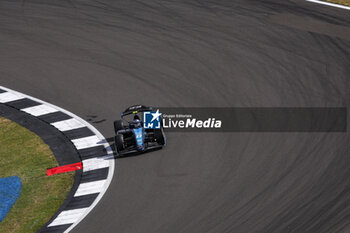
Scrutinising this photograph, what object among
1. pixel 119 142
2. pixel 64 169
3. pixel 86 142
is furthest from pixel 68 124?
pixel 119 142

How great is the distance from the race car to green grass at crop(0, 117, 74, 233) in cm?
168

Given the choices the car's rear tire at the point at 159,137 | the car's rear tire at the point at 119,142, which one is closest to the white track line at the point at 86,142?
the car's rear tire at the point at 119,142

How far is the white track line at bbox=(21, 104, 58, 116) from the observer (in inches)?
845

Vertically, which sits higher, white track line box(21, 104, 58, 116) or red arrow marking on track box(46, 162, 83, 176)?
white track line box(21, 104, 58, 116)

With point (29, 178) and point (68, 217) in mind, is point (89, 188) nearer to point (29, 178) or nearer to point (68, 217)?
point (68, 217)

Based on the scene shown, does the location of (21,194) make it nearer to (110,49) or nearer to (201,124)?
(201,124)

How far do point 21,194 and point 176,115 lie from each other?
588 cm

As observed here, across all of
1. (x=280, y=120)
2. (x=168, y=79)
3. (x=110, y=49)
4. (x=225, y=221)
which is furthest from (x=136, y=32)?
(x=225, y=221)

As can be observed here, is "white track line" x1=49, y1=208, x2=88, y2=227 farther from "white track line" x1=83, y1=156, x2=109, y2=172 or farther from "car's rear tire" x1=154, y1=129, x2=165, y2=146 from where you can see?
"car's rear tire" x1=154, y1=129, x2=165, y2=146

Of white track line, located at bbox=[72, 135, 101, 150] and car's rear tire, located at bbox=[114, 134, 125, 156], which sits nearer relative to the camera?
car's rear tire, located at bbox=[114, 134, 125, 156]

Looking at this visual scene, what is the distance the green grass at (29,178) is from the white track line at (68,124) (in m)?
0.85

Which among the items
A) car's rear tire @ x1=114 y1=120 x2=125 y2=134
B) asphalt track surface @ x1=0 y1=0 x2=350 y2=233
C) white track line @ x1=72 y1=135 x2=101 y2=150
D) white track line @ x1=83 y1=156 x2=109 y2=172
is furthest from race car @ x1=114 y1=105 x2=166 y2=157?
white track line @ x1=72 y1=135 x2=101 y2=150

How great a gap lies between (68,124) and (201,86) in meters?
4.97

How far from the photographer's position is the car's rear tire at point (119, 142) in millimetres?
18234
